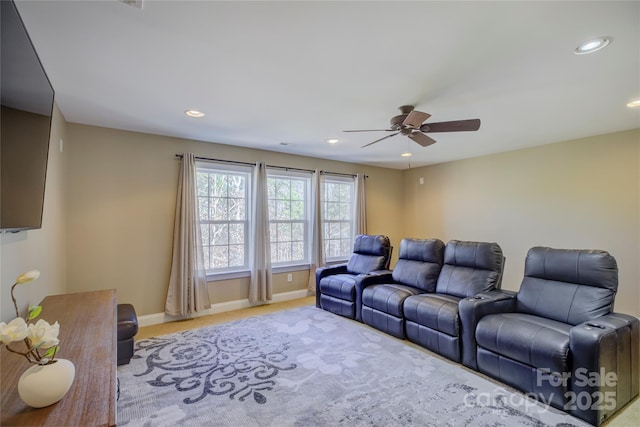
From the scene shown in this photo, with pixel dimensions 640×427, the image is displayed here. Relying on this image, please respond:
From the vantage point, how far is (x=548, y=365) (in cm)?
210

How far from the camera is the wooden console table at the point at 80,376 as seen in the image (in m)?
0.95

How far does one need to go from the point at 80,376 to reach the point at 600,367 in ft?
9.22

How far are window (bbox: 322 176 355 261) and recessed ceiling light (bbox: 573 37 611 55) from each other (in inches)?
156

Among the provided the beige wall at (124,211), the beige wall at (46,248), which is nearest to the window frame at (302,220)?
the beige wall at (124,211)

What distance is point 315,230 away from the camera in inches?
209

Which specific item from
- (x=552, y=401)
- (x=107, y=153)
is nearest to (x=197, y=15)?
(x=107, y=153)

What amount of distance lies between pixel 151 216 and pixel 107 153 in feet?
2.91

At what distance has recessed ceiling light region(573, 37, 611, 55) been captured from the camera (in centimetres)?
189

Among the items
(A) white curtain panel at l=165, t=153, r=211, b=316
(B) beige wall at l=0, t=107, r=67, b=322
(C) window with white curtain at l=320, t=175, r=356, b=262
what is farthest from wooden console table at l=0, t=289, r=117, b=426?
(C) window with white curtain at l=320, t=175, r=356, b=262

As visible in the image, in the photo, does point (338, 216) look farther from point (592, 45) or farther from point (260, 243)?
point (592, 45)

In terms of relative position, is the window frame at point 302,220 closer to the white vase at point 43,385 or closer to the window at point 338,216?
the window at point 338,216

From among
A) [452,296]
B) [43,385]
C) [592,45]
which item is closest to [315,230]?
[452,296]

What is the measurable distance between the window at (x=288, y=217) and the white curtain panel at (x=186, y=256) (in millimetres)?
1205

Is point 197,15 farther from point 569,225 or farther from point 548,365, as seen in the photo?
point 569,225
